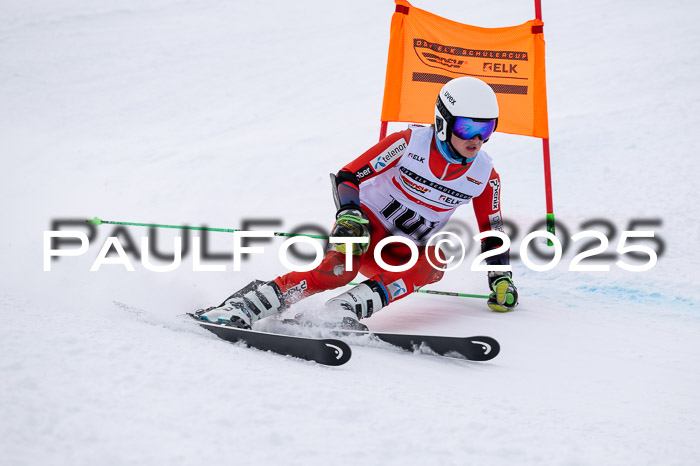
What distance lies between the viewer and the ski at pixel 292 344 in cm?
236

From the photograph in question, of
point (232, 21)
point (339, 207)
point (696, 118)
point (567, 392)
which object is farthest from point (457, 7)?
point (567, 392)

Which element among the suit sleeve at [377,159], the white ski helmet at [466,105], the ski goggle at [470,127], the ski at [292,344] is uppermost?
the white ski helmet at [466,105]

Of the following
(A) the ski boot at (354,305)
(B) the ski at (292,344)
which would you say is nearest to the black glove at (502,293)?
(A) the ski boot at (354,305)

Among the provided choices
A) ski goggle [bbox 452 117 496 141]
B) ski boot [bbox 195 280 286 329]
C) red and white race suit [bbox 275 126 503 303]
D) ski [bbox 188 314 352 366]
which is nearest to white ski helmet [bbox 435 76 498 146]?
ski goggle [bbox 452 117 496 141]

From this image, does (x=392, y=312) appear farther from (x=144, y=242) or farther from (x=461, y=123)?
(x=144, y=242)

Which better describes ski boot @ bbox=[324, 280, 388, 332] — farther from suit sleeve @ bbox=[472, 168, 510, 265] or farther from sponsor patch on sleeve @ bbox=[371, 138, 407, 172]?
suit sleeve @ bbox=[472, 168, 510, 265]

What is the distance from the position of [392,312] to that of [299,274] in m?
0.90

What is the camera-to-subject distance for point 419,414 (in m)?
1.85

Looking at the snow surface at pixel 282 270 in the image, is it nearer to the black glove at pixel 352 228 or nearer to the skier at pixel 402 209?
the skier at pixel 402 209

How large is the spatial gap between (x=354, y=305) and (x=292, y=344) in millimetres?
754

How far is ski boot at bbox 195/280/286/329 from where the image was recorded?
9.23ft

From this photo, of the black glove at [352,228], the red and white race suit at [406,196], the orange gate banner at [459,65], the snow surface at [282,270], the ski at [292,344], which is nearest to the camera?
the snow surface at [282,270]

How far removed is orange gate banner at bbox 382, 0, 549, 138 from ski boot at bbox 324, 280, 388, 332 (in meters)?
1.69

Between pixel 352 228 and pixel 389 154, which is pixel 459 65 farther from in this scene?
pixel 352 228
